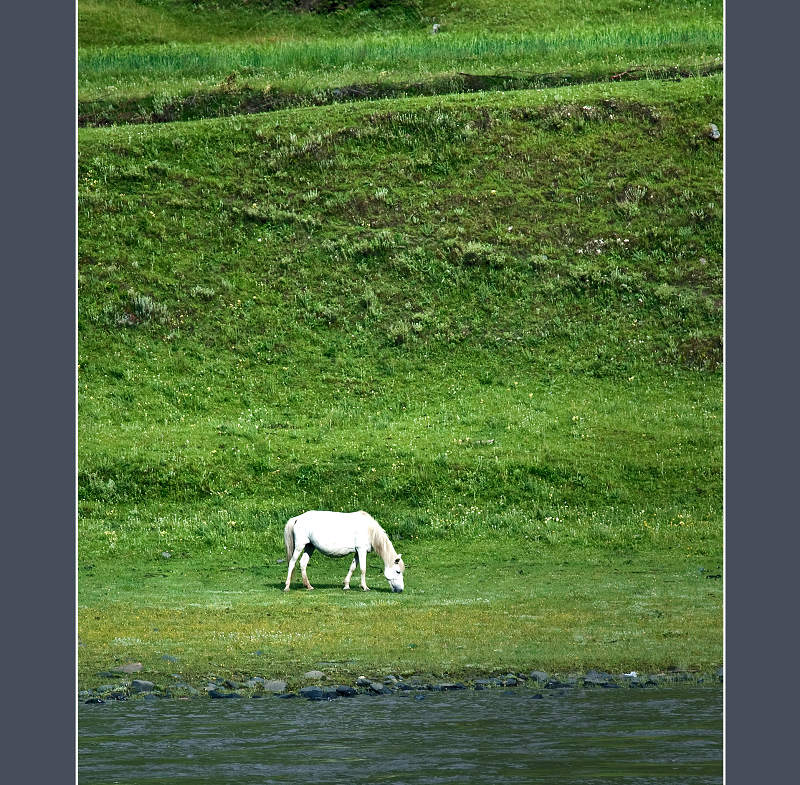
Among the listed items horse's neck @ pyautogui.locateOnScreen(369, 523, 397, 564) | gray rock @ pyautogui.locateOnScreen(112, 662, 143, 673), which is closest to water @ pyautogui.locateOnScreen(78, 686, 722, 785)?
gray rock @ pyautogui.locateOnScreen(112, 662, 143, 673)

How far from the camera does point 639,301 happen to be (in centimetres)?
5159

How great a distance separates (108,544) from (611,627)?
16232 millimetres

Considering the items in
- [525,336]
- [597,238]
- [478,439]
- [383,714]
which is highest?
[597,238]

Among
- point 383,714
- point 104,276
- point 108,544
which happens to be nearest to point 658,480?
point 108,544

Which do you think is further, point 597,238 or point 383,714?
point 597,238

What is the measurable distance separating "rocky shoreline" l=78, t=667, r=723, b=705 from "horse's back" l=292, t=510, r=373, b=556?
7960mm

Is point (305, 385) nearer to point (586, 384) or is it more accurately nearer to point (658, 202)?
point (586, 384)

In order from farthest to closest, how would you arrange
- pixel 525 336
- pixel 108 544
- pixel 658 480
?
pixel 525 336 < pixel 658 480 < pixel 108 544

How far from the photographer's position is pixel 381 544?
2819cm

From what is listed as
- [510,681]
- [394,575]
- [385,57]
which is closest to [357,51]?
[385,57]

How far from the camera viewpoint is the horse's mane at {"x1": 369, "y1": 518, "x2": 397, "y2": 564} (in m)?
28.1

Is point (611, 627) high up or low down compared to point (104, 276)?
down

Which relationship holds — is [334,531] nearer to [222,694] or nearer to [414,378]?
[222,694]

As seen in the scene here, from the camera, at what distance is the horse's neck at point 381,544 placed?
92.1ft
